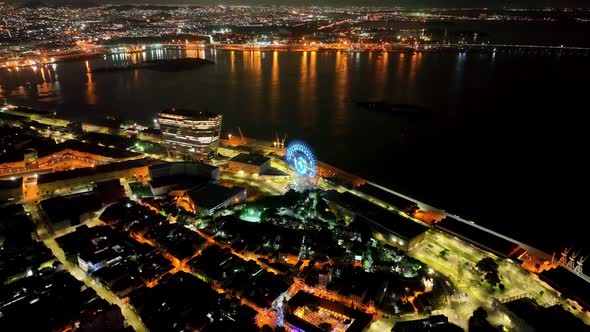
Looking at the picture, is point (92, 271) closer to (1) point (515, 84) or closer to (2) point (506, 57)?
(1) point (515, 84)

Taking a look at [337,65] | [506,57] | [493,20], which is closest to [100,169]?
[337,65]

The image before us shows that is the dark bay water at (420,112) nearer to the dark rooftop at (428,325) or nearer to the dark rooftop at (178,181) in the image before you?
the dark rooftop at (428,325)

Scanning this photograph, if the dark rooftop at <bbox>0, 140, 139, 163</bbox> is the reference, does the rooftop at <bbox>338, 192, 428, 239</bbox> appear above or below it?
below

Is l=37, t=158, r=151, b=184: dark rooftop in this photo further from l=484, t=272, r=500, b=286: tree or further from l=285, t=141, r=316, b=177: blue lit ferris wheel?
l=484, t=272, r=500, b=286: tree

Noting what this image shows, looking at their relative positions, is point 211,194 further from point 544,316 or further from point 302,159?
point 544,316

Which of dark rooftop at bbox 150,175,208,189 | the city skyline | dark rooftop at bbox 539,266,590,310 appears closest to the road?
the city skyline

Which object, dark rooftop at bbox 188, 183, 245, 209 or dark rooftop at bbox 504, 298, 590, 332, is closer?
dark rooftop at bbox 504, 298, 590, 332
